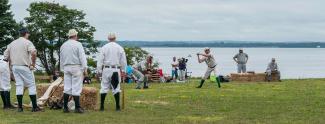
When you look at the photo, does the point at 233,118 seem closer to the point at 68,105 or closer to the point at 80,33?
the point at 68,105

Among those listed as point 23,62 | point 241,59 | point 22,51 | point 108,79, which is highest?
point 22,51

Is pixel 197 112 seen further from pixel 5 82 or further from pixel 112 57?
→ pixel 5 82

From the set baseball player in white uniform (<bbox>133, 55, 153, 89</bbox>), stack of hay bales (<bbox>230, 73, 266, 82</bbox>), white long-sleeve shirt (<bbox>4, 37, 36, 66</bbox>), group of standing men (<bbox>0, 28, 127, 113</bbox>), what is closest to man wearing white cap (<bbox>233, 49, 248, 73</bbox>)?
stack of hay bales (<bbox>230, 73, 266, 82</bbox>)

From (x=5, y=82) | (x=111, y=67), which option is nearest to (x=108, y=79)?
(x=111, y=67)

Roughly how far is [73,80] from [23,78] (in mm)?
1177

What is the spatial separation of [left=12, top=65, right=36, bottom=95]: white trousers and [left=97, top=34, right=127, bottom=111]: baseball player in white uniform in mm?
1552

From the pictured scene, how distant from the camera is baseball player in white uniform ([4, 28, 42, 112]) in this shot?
15.4 metres

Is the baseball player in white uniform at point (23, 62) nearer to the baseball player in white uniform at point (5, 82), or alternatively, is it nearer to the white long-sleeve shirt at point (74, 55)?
the white long-sleeve shirt at point (74, 55)

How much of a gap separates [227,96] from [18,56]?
7.51m

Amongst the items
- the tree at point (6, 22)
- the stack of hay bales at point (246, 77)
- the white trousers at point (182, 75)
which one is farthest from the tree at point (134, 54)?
the stack of hay bales at point (246, 77)

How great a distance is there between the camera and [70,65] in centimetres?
1526

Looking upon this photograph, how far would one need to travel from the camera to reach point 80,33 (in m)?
50.4

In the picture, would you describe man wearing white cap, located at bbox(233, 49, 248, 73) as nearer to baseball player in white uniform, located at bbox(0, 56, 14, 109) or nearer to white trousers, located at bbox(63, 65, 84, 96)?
baseball player in white uniform, located at bbox(0, 56, 14, 109)

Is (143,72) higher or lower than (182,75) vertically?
higher
